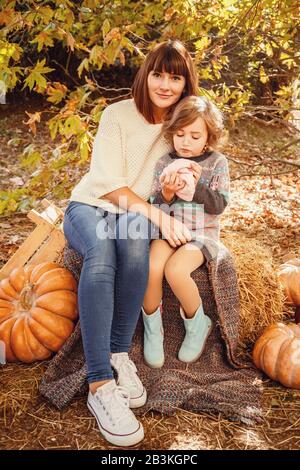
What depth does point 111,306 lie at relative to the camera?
7.61 feet

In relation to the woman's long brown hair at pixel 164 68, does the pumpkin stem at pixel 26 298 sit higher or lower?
lower

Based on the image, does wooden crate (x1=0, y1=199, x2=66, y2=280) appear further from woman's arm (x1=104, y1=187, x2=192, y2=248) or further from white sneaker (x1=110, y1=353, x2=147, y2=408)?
white sneaker (x1=110, y1=353, x2=147, y2=408)

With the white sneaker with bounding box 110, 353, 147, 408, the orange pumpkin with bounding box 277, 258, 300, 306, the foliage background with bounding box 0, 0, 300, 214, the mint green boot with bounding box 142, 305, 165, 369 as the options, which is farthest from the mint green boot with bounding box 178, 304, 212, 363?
the foliage background with bounding box 0, 0, 300, 214

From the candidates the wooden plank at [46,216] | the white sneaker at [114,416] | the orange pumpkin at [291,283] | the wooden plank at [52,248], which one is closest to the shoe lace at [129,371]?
the white sneaker at [114,416]

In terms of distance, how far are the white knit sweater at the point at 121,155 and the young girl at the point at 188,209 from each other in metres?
0.07

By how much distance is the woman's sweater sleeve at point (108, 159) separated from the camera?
109 inches

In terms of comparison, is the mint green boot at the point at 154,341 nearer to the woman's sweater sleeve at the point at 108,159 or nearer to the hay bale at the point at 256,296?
the hay bale at the point at 256,296

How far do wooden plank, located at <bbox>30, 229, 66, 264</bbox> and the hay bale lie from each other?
3.41ft

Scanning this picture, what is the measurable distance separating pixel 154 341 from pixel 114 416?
571mm

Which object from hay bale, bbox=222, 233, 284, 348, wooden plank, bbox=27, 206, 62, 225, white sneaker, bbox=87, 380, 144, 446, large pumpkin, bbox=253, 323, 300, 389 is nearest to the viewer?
white sneaker, bbox=87, 380, 144, 446

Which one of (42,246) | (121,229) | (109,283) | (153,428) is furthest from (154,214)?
(153,428)

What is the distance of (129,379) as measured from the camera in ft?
7.98

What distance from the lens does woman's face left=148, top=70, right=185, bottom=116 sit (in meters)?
2.79
